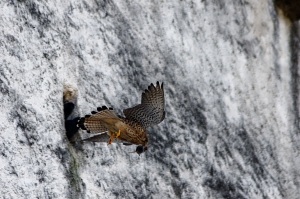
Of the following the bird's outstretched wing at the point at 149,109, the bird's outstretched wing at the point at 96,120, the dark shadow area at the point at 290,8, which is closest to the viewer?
the bird's outstretched wing at the point at 96,120

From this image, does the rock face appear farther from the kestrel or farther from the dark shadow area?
the kestrel

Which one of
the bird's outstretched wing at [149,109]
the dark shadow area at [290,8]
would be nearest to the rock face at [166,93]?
the dark shadow area at [290,8]

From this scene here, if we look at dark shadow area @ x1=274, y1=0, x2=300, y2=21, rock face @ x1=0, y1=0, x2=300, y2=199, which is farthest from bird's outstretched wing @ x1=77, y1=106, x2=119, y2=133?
dark shadow area @ x1=274, y1=0, x2=300, y2=21

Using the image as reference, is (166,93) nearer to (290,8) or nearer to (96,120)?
(96,120)

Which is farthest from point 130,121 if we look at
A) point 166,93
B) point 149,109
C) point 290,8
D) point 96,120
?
point 290,8

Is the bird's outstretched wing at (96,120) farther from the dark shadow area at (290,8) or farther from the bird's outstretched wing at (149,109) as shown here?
the dark shadow area at (290,8)

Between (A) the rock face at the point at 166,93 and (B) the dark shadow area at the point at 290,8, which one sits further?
(B) the dark shadow area at the point at 290,8

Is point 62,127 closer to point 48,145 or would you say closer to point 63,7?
point 48,145
